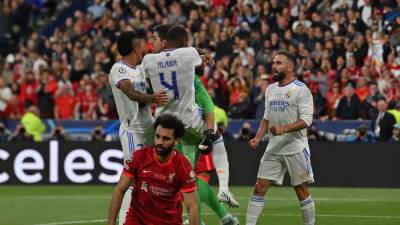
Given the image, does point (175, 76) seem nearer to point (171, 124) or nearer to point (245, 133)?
point (171, 124)

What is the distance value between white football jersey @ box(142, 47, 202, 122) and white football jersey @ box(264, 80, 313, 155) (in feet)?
4.36

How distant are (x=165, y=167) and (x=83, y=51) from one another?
20.5m

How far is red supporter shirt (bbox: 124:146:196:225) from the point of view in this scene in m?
10.4

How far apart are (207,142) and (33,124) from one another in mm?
14523

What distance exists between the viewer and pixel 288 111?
13.9 meters

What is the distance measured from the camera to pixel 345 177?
23.5 meters

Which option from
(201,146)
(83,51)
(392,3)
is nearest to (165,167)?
(201,146)

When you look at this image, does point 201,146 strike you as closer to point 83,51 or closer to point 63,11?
point 83,51

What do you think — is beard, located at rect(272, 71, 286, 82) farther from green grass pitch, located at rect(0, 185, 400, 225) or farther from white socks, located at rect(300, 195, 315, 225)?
green grass pitch, located at rect(0, 185, 400, 225)

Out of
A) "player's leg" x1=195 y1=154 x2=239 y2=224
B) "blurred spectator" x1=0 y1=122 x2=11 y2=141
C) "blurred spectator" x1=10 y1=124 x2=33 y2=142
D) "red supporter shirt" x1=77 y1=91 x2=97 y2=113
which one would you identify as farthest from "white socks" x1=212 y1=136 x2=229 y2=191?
"red supporter shirt" x1=77 y1=91 x2=97 y2=113

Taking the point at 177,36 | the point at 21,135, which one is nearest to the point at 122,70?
the point at 177,36

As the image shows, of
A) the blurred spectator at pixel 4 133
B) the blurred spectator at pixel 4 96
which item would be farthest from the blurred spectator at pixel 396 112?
the blurred spectator at pixel 4 96

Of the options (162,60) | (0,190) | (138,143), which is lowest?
(0,190)

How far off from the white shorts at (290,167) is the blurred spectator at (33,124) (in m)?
13.3
